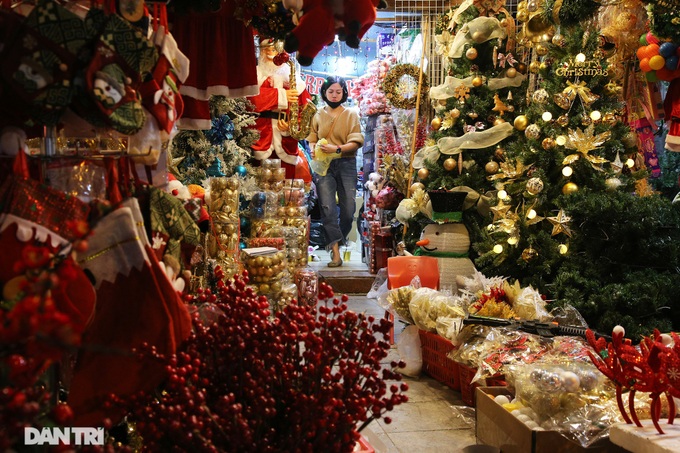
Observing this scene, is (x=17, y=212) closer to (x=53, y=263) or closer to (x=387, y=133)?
(x=53, y=263)

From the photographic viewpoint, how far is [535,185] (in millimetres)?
4535

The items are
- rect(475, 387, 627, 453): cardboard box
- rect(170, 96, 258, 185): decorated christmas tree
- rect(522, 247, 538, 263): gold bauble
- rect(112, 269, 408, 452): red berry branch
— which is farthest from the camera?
rect(170, 96, 258, 185): decorated christmas tree

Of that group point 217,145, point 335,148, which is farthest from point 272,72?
point 335,148

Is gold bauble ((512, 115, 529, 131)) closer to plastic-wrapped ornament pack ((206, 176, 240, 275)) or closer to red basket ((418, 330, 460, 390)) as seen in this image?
red basket ((418, 330, 460, 390))

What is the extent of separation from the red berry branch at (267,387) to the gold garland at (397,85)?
533cm

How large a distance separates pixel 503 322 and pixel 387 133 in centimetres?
440

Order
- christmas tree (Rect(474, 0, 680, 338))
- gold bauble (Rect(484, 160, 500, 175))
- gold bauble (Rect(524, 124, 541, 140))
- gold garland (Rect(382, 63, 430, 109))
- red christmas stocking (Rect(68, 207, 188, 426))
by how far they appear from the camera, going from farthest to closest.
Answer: gold garland (Rect(382, 63, 430, 109)) → gold bauble (Rect(484, 160, 500, 175)) → gold bauble (Rect(524, 124, 541, 140)) → christmas tree (Rect(474, 0, 680, 338)) → red christmas stocking (Rect(68, 207, 188, 426))

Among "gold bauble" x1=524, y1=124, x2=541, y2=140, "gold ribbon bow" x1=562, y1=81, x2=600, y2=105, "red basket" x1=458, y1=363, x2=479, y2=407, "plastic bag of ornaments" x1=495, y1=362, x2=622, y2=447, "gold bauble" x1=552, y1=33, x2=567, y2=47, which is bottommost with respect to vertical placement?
"red basket" x1=458, y1=363, x2=479, y2=407

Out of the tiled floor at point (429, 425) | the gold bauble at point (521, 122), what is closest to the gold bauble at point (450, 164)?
the gold bauble at point (521, 122)

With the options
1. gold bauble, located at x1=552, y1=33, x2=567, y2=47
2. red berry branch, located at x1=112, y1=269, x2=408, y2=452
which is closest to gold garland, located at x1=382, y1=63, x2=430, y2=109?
gold bauble, located at x1=552, y1=33, x2=567, y2=47

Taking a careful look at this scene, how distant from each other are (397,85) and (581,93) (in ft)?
7.66

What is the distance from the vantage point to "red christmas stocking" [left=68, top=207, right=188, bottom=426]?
1273 millimetres

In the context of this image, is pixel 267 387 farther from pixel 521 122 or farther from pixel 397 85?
pixel 397 85

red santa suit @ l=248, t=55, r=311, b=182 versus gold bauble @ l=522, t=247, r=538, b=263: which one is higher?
red santa suit @ l=248, t=55, r=311, b=182
